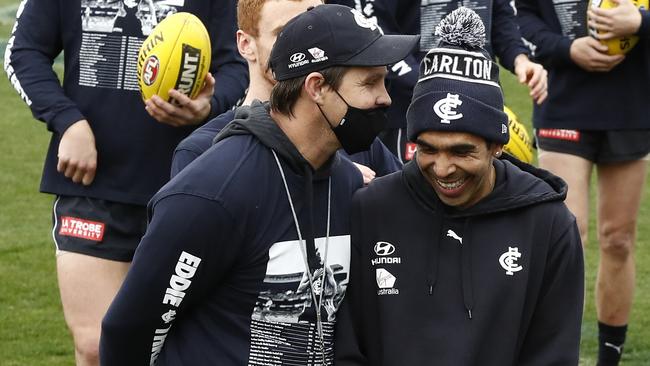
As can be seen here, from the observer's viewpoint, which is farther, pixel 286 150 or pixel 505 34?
A: pixel 505 34

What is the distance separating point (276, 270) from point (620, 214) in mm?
4290

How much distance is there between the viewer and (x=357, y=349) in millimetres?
4152

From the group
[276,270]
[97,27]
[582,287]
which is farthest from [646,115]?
[276,270]

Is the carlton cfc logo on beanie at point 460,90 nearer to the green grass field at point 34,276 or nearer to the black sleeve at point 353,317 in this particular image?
the black sleeve at point 353,317

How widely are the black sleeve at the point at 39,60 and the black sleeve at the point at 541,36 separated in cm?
286

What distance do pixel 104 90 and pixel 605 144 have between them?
308 centimetres

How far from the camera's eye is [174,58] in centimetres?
577

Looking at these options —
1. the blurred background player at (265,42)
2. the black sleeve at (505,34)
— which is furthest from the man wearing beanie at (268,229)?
the black sleeve at (505,34)

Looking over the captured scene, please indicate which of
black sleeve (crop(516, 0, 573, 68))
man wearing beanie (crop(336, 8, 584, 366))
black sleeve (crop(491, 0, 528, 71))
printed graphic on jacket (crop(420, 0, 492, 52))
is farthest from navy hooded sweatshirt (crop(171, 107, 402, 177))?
black sleeve (crop(516, 0, 573, 68))

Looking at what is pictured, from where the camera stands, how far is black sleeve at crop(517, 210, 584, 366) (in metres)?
4.16

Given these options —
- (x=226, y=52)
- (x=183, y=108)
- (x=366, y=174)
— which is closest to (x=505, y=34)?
(x=226, y=52)

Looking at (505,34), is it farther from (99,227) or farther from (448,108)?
(448,108)

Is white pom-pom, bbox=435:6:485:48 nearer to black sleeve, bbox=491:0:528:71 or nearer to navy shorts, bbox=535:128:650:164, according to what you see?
black sleeve, bbox=491:0:528:71

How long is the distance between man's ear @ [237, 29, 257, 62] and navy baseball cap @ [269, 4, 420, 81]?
1.11 metres
